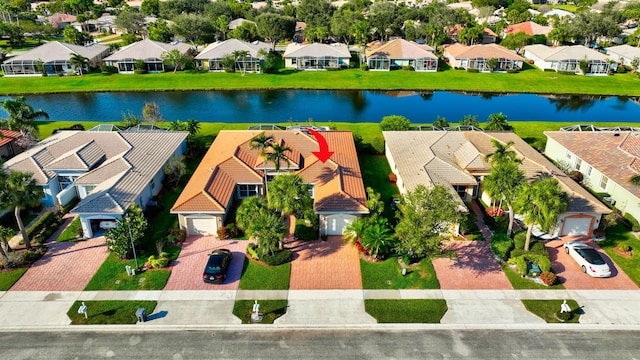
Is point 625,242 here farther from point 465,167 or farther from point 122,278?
point 122,278

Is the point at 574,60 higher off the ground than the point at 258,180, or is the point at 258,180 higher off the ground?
the point at 574,60

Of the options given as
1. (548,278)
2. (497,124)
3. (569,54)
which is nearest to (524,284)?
(548,278)

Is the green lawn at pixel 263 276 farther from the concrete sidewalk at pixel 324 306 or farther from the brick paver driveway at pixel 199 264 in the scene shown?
the concrete sidewalk at pixel 324 306

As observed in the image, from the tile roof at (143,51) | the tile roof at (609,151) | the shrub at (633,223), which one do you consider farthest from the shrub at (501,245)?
the tile roof at (143,51)

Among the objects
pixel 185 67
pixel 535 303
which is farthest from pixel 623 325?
pixel 185 67

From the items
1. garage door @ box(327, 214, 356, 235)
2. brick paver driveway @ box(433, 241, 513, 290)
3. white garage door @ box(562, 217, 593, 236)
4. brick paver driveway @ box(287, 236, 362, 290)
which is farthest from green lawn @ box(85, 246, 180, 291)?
white garage door @ box(562, 217, 593, 236)
